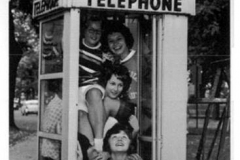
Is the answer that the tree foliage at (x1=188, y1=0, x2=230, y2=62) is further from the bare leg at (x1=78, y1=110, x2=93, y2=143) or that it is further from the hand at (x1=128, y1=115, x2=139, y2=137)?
the bare leg at (x1=78, y1=110, x2=93, y2=143)

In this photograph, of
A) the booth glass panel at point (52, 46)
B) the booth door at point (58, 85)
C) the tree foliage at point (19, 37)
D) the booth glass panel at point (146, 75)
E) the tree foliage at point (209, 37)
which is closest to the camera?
the booth door at point (58, 85)

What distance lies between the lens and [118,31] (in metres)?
4.91

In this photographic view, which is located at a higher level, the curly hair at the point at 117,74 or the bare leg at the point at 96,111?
the curly hair at the point at 117,74

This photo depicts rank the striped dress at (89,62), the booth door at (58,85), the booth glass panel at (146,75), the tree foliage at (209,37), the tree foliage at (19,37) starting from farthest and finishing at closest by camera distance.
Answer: the tree foliage at (209,37) < the booth glass panel at (146,75) < the striped dress at (89,62) < the tree foliage at (19,37) < the booth door at (58,85)

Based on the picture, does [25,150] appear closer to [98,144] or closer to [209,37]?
[98,144]

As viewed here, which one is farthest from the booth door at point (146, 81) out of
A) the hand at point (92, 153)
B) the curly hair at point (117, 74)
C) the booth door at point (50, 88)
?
the booth door at point (50, 88)

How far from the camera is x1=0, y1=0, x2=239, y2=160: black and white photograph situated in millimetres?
4480

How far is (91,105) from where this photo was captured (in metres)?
4.79

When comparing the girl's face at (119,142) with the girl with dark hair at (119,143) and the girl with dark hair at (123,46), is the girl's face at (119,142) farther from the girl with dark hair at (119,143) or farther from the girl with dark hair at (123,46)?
the girl with dark hair at (123,46)

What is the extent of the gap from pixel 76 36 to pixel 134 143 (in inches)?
41.0

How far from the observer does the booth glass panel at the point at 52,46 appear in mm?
4641
